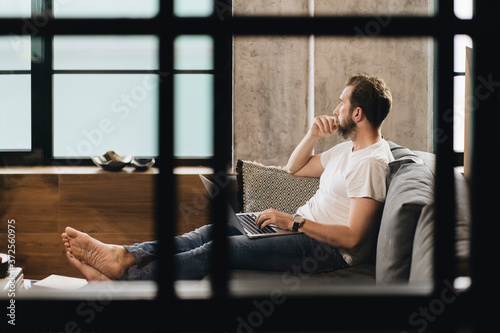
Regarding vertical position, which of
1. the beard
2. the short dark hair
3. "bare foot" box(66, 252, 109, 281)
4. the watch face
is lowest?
"bare foot" box(66, 252, 109, 281)

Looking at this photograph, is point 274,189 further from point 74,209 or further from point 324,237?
point 74,209

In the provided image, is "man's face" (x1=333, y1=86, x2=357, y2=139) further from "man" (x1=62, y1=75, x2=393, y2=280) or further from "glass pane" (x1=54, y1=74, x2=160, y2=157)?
"glass pane" (x1=54, y1=74, x2=160, y2=157)

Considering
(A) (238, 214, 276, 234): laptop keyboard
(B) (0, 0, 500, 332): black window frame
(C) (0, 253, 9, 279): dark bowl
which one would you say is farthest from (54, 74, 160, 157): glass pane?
(B) (0, 0, 500, 332): black window frame

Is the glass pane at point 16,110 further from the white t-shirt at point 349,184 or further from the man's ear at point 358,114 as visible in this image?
the man's ear at point 358,114

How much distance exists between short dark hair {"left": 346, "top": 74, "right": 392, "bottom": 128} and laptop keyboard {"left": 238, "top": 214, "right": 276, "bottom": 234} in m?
0.69

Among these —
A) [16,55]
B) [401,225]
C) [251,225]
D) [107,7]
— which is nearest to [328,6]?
[107,7]

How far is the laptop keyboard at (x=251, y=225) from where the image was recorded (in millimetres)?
2066

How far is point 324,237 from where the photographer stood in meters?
1.91

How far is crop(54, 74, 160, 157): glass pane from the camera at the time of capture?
11.2ft

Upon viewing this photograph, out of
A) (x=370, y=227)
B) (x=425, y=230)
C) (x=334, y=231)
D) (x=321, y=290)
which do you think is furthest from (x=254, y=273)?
(x=321, y=290)

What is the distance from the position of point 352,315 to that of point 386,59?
9.58 feet

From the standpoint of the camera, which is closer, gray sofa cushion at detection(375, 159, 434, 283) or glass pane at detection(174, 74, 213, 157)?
gray sofa cushion at detection(375, 159, 434, 283)

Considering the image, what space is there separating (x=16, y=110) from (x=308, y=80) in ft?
6.90

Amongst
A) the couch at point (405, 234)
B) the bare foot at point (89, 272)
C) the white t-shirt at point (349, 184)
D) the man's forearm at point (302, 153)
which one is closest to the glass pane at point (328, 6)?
the man's forearm at point (302, 153)
